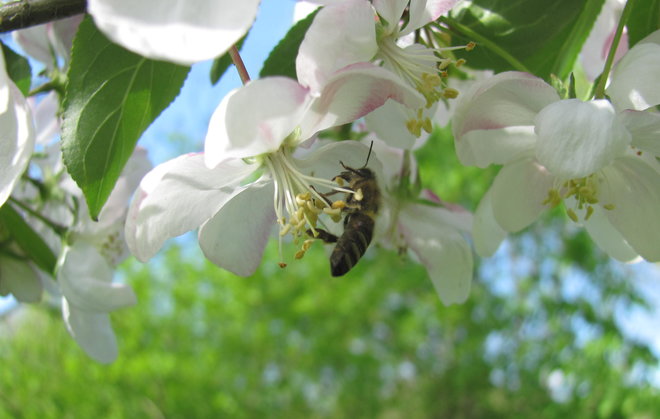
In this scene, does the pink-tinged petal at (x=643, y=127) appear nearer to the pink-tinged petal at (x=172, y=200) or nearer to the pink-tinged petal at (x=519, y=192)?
the pink-tinged petal at (x=519, y=192)

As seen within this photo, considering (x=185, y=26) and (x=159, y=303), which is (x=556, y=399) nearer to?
(x=159, y=303)

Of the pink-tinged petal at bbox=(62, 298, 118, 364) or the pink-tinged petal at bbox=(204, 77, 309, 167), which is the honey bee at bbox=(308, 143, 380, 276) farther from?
the pink-tinged petal at bbox=(62, 298, 118, 364)

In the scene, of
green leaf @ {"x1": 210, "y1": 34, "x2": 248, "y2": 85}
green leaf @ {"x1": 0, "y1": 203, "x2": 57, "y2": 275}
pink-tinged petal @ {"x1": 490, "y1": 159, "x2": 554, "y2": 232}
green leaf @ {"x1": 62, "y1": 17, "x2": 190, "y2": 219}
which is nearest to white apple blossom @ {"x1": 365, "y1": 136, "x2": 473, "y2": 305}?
pink-tinged petal @ {"x1": 490, "y1": 159, "x2": 554, "y2": 232}

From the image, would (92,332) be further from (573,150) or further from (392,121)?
(573,150)

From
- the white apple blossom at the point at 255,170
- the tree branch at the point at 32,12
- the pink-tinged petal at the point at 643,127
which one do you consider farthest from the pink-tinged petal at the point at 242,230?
the pink-tinged petal at the point at 643,127

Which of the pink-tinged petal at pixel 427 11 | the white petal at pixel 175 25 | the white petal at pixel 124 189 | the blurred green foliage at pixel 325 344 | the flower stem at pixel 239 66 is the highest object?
the white petal at pixel 175 25

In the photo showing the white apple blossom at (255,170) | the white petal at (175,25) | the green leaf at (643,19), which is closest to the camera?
the white petal at (175,25)

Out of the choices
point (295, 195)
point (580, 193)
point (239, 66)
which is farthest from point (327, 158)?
point (580, 193)
